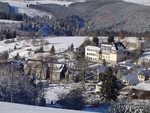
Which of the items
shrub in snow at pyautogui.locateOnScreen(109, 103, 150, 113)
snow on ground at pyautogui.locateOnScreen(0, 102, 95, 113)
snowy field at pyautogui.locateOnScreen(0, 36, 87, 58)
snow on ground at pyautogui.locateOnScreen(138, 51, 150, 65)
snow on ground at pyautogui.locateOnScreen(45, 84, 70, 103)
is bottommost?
snow on ground at pyautogui.locateOnScreen(45, 84, 70, 103)

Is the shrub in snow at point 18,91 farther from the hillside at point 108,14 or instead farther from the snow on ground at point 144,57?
the hillside at point 108,14

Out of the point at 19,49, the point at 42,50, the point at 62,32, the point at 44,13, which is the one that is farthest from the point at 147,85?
the point at 44,13

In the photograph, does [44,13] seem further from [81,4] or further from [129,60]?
[129,60]

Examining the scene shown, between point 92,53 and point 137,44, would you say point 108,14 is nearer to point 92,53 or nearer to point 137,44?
point 137,44

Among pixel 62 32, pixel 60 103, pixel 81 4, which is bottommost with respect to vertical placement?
pixel 60 103

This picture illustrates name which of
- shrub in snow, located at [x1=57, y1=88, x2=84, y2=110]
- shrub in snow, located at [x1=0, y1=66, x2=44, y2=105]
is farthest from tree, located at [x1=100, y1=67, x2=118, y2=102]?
shrub in snow, located at [x1=0, y1=66, x2=44, y2=105]

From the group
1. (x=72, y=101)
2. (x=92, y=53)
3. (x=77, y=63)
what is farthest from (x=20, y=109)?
(x=92, y=53)

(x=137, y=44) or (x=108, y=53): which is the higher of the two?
(x=137, y=44)

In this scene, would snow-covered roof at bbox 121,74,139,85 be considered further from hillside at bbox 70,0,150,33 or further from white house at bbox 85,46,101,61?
hillside at bbox 70,0,150,33
